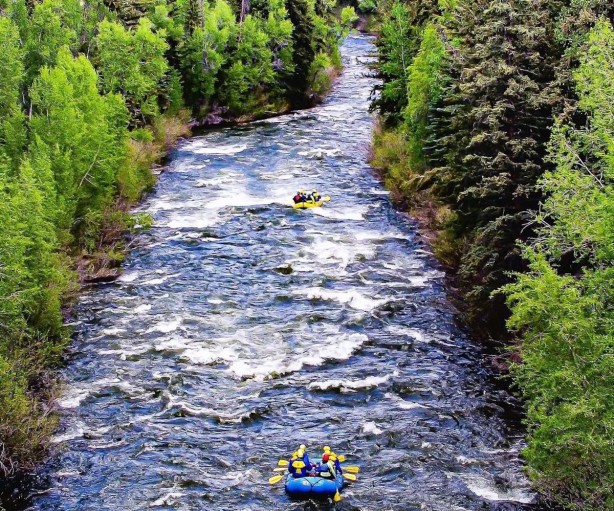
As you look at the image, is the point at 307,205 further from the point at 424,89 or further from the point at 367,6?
the point at 367,6

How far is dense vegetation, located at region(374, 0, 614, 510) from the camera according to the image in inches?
588

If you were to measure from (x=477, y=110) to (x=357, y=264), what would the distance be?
9289mm

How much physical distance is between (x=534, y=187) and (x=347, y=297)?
8.71 metres

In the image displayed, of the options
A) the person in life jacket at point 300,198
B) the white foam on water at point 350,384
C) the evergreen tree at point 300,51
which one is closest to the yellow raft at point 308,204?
the person in life jacket at point 300,198

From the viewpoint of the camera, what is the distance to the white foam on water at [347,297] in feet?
90.2

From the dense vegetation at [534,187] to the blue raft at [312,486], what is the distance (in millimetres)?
4602

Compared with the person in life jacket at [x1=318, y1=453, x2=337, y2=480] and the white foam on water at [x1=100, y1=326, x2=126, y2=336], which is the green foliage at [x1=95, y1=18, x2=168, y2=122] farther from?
the person in life jacket at [x1=318, y1=453, x2=337, y2=480]

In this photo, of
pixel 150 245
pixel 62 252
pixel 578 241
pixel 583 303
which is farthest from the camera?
pixel 150 245

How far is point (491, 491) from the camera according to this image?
58.7 feet

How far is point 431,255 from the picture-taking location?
31.7 meters

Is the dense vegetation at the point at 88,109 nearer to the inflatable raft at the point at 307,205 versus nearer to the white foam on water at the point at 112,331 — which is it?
the white foam on water at the point at 112,331

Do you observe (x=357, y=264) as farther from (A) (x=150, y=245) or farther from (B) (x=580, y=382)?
(B) (x=580, y=382)

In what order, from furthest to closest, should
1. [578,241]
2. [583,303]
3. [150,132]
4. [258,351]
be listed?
1. [150,132]
2. [258,351]
3. [578,241]
4. [583,303]

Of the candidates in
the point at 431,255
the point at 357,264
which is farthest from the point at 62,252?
the point at 431,255
